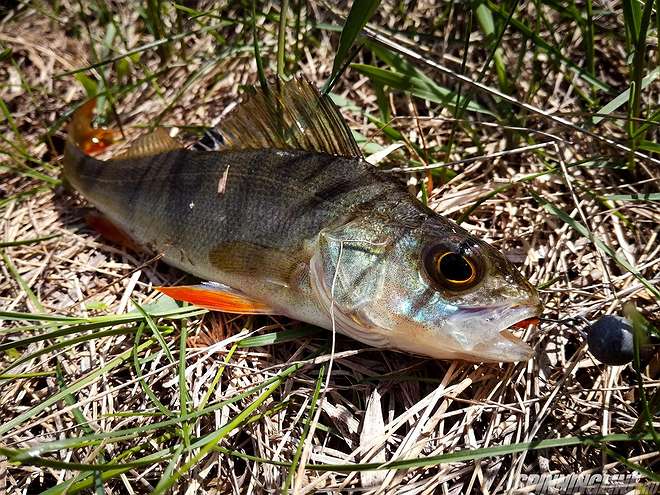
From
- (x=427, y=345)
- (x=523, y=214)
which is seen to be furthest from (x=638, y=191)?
(x=427, y=345)

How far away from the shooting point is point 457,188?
3.17 meters

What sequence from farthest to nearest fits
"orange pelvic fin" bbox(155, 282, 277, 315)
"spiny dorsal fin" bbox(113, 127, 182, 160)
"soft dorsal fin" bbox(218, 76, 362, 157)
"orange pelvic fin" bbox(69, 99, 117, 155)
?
Answer: "orange pelvic fin" bbox(69, 99, 117, 155), "spiny dorsal fin" bbox(113, 127, 182, 160), "soft dorsal fin" bbox(218, 76, 362, 157), "orange pelvic fin" bbox(155, 282, 277, 315)

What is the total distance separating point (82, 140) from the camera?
3697 millimetres

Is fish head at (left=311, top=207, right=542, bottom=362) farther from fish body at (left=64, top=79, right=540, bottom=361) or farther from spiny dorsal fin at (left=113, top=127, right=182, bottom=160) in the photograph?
Answer: spiny dorsal fin at (left=113, top=127, right=182, bottom=160)

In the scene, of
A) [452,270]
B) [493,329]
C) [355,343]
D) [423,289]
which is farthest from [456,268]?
[355,343]

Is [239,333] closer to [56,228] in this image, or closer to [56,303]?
[56,303]

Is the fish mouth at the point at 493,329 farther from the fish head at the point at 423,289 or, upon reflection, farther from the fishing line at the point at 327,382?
the fishing line at the point at 327,382

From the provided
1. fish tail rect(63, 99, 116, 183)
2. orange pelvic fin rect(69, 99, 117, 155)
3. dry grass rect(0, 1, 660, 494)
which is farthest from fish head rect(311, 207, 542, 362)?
orange pelvic fin rect(69, 99, 117, 155)

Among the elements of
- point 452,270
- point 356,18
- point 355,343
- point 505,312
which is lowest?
point 355,343

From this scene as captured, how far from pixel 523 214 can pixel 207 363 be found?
74.8 inches

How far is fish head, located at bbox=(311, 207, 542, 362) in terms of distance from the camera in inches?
87.3

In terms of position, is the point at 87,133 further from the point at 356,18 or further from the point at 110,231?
the point at 356,18

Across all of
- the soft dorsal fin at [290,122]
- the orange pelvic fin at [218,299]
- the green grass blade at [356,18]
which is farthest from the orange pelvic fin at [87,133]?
the green grass blade at [356,18]

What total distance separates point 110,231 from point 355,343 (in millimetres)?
1745
